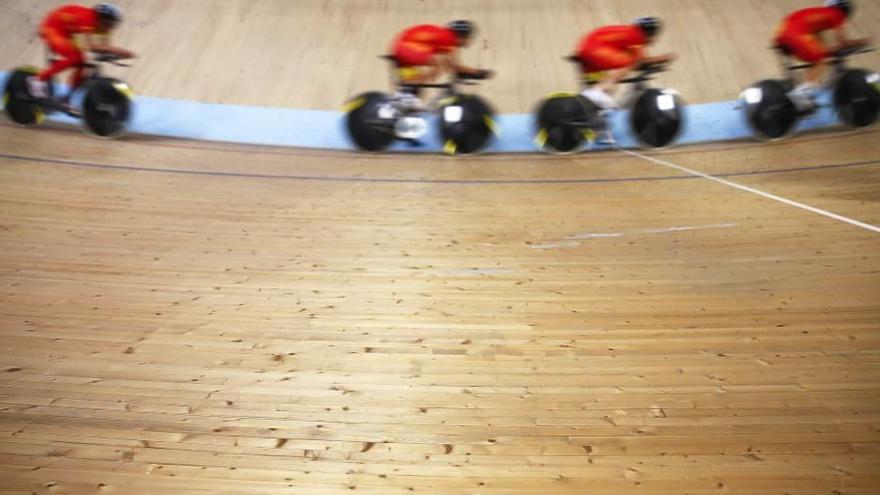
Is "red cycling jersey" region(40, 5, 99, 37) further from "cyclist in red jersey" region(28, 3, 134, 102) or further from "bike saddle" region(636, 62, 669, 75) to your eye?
"bike saddle" region(636, 62, 669, 75)

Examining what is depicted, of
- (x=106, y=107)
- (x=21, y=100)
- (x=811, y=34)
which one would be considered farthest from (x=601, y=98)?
(x=21, y=100)

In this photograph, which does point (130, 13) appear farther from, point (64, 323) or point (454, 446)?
point (454, 446)

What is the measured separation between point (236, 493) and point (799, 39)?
4637 millimetres

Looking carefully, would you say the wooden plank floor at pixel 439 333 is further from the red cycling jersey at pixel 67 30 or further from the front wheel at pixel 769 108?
the red cycling jersey at pixel 67 30

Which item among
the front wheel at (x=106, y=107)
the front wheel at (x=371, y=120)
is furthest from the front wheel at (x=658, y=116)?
the front wheel at (x=106, y=107)

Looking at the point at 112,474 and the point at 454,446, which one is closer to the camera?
the point at 112,474

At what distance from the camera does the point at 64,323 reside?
2.94 m

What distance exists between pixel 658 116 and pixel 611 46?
0.51m

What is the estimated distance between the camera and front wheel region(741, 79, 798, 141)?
5.33 metres

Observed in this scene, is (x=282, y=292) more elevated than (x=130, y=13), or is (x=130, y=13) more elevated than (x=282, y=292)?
(x=130, y=13)

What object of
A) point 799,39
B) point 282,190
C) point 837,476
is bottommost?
point 837,476

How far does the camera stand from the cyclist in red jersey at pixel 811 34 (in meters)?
5.32

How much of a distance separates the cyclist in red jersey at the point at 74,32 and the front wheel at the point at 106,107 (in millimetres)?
186

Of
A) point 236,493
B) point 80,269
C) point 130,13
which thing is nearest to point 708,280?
point 236,493
